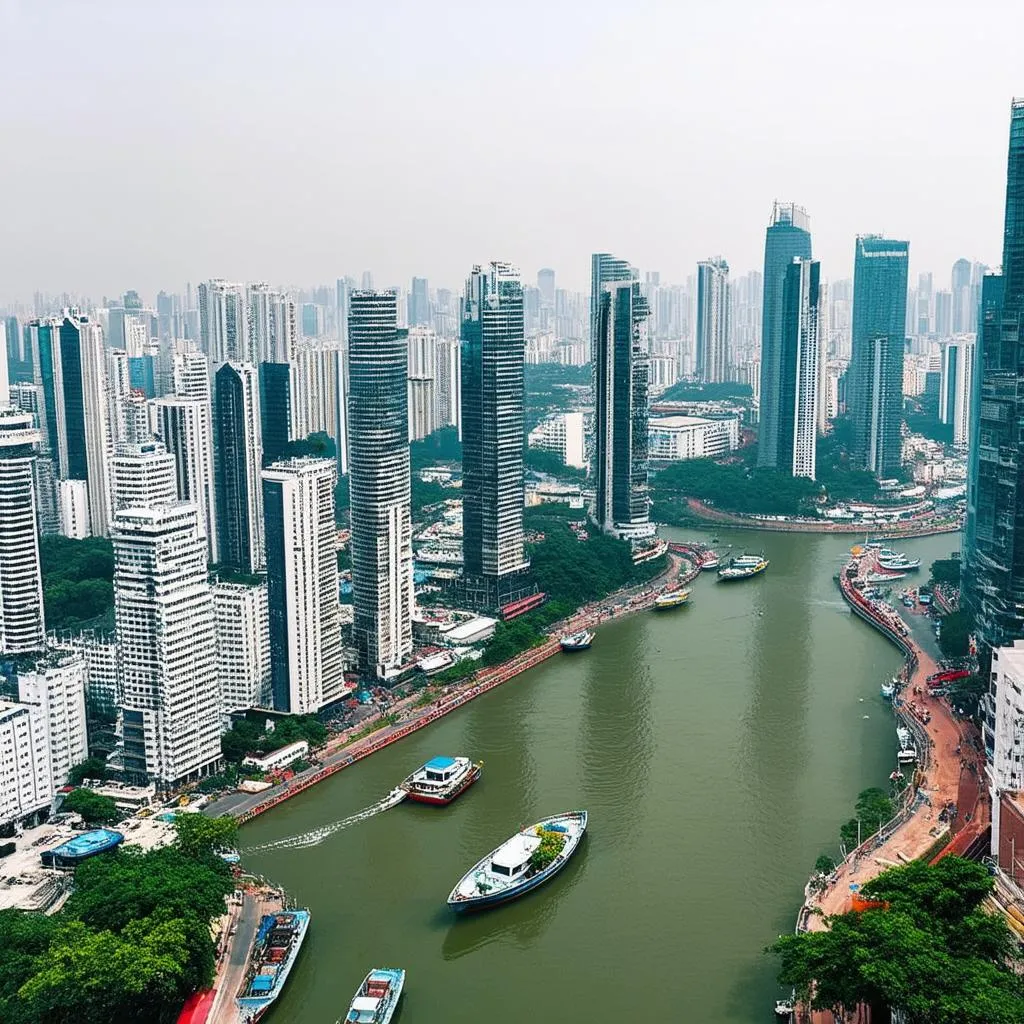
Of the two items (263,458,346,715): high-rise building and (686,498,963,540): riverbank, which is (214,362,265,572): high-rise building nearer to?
(263,458,346,715): high-rise building

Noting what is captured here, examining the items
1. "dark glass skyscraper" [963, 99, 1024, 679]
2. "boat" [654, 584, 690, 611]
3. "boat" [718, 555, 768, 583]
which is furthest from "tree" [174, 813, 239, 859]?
"boat" [718, 555, 768, 583]

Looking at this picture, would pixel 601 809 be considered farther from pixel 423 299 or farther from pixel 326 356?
pixel 423 299

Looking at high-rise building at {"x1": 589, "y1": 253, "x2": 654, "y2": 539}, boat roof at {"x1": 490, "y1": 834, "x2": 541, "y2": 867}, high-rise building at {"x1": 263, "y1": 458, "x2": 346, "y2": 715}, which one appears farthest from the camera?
high-rise building at {"x1": 589, "y1": 253, "x2": 654, "y2": 539}

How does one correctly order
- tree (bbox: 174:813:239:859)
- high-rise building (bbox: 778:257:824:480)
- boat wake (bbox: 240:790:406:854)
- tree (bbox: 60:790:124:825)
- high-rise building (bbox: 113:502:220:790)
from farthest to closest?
high-rise building (bbox: 778:257:824:480) → high-rise building (bbox: 113:502:220:790) → tree (bbox: 60:790:124:825) → boat wake (bbox: 240:790:406:854) → tree (bbox: 174:813:239:859)

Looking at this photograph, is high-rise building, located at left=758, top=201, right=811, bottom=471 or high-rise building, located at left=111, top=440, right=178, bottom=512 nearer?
high-rise building, located at left=111, top=440, right=178, bottom=512

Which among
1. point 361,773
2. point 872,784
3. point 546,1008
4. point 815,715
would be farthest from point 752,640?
point 546,1008

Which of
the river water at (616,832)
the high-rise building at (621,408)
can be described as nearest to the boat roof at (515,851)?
the river water at (616,832)

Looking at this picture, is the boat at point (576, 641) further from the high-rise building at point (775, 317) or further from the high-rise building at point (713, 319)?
the high-rise building at point (713, 319)
